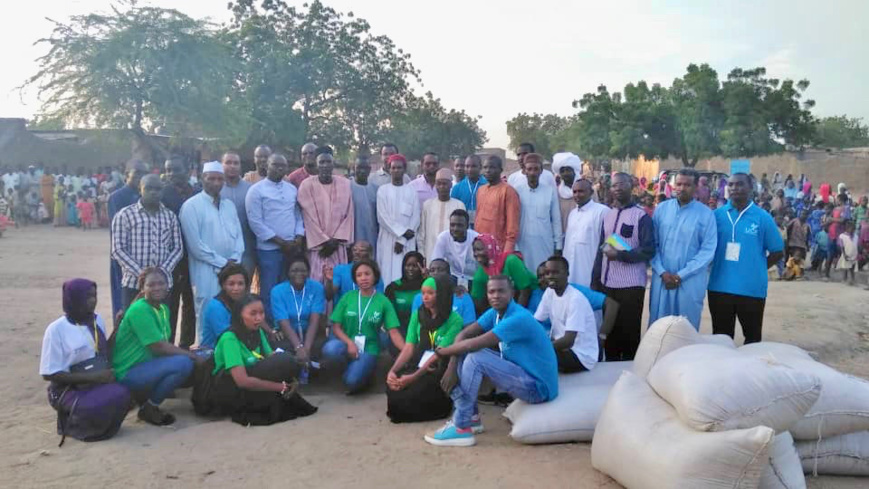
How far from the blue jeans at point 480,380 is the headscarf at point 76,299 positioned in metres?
2.44

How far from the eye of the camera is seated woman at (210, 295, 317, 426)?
482 cm

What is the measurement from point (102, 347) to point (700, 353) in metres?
3.78

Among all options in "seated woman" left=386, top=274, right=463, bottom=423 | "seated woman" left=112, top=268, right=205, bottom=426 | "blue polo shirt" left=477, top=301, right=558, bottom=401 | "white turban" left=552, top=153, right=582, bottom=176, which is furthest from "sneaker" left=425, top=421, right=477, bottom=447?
"white turban" left=552, top=153, right=582, bottom=176

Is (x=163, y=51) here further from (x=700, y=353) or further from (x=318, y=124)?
(x=700, y=353)

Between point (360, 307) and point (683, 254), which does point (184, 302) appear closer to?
point (360, 307)

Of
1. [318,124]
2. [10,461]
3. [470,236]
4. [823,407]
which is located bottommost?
[10,461]

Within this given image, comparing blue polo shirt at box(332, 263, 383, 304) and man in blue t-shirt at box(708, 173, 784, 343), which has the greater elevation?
man in blue t-shirt at box(708, 173, 784, 343)

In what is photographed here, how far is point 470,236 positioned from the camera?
6008mm

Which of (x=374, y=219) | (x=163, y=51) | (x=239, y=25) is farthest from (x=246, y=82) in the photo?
(x=374, y=219)

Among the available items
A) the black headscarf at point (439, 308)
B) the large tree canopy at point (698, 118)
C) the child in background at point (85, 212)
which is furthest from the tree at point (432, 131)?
the black headscarf at point (439, 308)

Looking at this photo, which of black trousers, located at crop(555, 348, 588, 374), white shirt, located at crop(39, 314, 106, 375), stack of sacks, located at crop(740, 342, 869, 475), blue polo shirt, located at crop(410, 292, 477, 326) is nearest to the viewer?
stack of sacks, located at crop(740, 342, 869, 475)

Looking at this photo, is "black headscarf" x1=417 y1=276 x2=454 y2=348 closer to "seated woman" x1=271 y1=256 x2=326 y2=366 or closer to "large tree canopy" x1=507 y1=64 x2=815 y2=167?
"seated woman" x1=271 y1=256 x2=326 y2=366

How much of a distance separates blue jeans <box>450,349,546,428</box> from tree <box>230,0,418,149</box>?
21562mm

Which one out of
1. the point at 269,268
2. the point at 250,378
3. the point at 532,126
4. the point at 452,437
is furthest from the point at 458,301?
the point at 532,126
